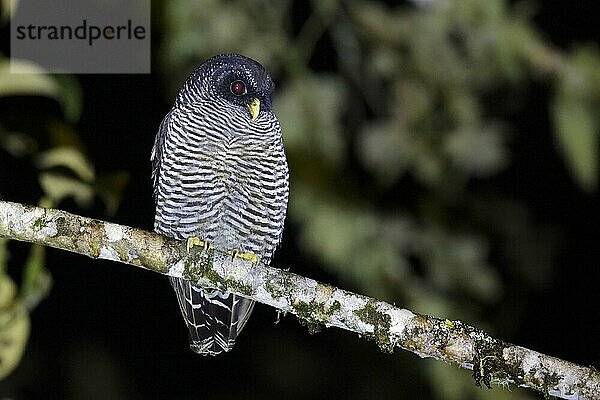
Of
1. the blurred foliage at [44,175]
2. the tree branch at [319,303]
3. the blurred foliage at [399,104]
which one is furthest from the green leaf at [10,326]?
the blurred foliage at [399,104]

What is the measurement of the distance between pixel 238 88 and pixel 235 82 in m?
0.02

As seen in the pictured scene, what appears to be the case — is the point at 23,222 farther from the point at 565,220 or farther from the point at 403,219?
the point at 565,220

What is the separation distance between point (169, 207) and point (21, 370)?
202 inches

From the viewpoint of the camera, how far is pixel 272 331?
25.1ft

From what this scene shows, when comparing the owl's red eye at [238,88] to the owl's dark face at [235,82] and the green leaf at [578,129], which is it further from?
the green leaf at [578,129]

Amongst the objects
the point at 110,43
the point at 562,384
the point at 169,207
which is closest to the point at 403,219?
the point at 110,43

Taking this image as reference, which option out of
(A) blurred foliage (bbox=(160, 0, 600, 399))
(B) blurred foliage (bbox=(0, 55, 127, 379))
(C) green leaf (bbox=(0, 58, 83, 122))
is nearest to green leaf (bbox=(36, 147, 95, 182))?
(B) blurred foliage (bbox=(0, 55, 127, 379))

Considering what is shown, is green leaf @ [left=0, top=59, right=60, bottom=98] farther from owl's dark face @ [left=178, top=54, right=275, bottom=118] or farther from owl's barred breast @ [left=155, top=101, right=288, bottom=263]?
owl's dark face @ [left=178, top=54, right=275, bottom=118]

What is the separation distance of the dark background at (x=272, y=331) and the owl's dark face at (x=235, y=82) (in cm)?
380

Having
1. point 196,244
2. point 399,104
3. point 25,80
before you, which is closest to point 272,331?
point 399,104

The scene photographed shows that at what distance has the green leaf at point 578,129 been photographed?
3473 mm

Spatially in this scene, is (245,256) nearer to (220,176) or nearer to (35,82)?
(220,176)

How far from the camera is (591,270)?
24.3 feet

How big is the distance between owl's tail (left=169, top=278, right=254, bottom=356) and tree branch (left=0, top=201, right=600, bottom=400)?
509 mm
